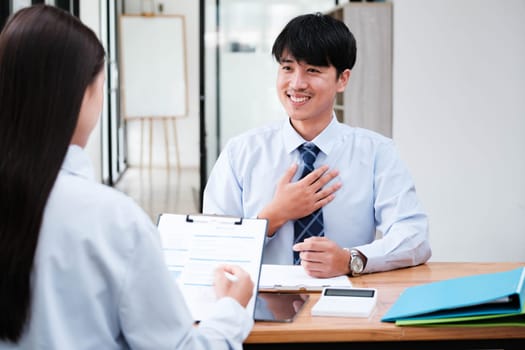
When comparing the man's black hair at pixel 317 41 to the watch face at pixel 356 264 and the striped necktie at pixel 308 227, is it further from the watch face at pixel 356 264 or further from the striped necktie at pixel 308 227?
the watch face at pixel 356 264

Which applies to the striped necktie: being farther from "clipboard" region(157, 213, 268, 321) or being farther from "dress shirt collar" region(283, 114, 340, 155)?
"clipboard" region(157, 213, 268, 321)

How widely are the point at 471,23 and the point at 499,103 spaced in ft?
1.80

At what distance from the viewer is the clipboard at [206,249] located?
1.80 meters

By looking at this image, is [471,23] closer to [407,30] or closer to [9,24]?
[407,30]

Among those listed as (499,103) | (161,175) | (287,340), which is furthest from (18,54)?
(161,175)

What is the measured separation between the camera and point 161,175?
1112 centimetres

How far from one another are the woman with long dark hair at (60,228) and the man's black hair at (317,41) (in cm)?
121

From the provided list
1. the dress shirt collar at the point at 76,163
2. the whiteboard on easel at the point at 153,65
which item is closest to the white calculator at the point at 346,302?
the dress shirt collar at the point at 76,163

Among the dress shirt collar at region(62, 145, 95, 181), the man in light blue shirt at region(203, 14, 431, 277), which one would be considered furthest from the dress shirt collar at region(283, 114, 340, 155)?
the dress shirt collar at region(62, 145, 95, 181)

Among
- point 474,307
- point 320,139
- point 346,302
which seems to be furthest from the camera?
point 320,139

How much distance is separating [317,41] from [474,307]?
3.43ft

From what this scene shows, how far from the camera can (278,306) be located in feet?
6.03

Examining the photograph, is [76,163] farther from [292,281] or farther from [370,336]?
[292,281]

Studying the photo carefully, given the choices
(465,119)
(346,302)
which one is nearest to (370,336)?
(346,302)
